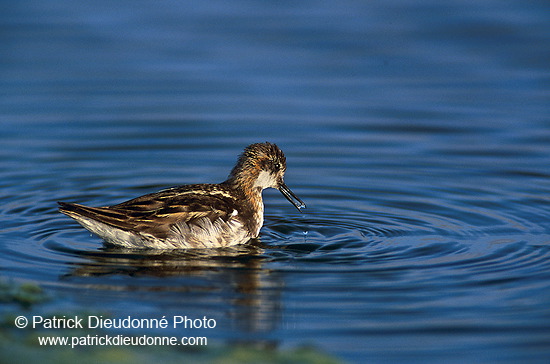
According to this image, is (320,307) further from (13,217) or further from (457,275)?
(13,217)

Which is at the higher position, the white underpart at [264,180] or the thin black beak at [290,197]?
the white underpart at [264,180]

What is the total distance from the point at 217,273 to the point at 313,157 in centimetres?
520

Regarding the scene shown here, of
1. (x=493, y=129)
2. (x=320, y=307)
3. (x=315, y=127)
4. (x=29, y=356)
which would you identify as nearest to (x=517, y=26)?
(x=493, y=129)

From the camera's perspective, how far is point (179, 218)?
11914mm

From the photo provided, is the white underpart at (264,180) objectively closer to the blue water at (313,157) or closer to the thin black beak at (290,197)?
the thin black beak at (290,197)

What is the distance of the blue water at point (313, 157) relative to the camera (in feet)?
31.4

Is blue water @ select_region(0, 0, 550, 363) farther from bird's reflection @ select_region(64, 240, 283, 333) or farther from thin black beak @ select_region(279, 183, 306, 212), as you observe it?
thin black beak @ select_region(279, 183, 306, 212)

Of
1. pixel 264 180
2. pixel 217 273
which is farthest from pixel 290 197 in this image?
pixel 217 273

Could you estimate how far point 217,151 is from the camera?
15828 millimetres

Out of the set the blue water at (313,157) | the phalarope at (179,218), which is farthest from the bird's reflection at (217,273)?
the phalarope at (179,218)

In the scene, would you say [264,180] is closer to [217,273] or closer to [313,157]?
[313,157]

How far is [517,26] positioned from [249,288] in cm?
1350

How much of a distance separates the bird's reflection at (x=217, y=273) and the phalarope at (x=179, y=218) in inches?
5.9

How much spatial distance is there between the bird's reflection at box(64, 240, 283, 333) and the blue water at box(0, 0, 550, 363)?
35mm
